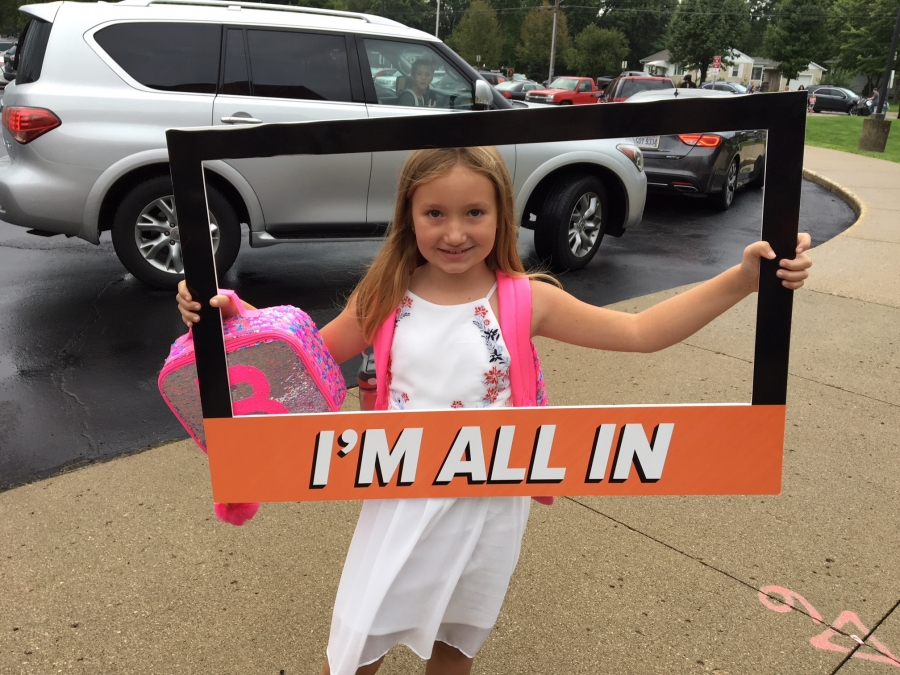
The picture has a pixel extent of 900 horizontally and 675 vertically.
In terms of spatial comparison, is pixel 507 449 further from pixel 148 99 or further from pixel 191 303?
pixel 148 99

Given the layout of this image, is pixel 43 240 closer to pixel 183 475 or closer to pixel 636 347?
pixel 183 475

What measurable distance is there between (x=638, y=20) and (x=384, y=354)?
9549cm

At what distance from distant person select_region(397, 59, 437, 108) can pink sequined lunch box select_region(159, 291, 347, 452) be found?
4.39 metres

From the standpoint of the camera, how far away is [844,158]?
53.1ft

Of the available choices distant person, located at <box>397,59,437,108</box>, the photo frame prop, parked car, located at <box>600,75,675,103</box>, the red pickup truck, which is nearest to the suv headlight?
the photo frame prop

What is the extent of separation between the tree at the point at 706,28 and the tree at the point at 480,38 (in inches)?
658

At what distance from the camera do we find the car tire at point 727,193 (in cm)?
192

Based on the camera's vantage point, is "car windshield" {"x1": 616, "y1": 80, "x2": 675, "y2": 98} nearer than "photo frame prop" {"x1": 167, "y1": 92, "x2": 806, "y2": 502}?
No

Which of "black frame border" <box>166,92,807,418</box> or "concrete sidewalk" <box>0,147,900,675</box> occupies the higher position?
"black frame border" <box>166,92,807,418</box>

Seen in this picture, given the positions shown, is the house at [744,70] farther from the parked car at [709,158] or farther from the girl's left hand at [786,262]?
the girl's left hand at [786,262]

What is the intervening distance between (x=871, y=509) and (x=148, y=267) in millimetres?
4434

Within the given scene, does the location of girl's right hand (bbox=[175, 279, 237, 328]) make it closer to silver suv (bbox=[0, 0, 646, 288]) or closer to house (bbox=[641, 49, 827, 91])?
silver suv (bbox=[0, 0, 646, 288])

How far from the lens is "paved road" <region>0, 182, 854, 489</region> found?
9.18 feet

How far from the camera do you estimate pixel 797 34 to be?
67438 mm
